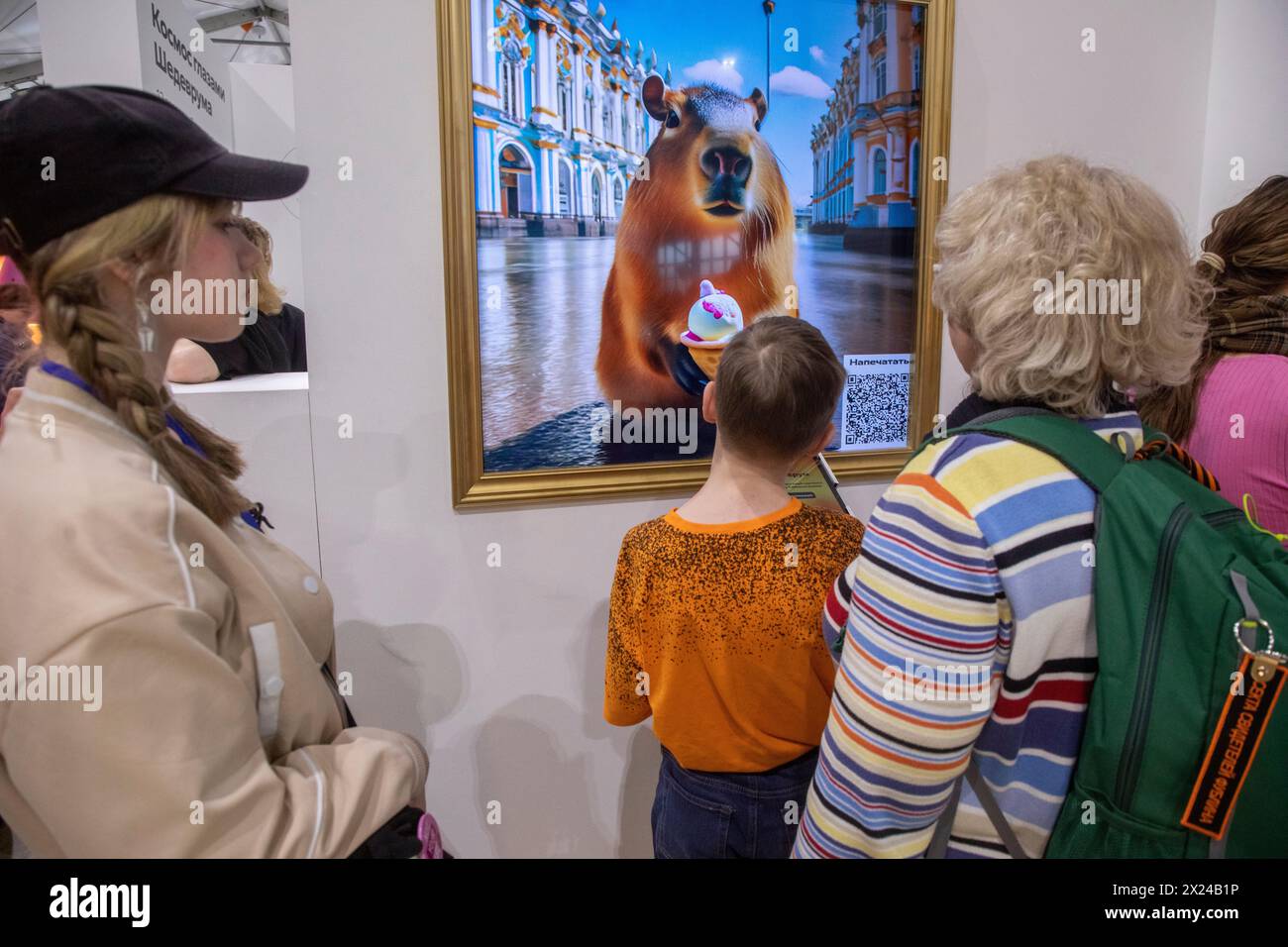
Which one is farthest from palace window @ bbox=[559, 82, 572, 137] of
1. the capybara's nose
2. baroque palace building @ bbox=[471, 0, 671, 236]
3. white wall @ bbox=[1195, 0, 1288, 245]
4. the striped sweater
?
white wall @ bbox=[1195, 0, 1288, 245]

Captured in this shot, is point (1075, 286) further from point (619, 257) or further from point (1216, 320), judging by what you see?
point (619, 257)

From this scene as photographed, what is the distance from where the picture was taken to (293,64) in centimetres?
138

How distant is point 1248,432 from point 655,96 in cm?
133

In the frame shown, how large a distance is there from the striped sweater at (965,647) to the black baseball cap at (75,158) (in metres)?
0.85

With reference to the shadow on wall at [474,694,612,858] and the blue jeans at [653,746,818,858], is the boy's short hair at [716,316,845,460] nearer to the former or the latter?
the blue jeans at [653,746,818,858]

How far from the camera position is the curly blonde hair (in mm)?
804

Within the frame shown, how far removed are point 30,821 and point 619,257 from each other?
1.34 m

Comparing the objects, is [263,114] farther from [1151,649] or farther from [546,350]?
[1151,649]

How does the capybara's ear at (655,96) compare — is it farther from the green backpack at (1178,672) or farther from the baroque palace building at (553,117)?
the green backpack at (1178,672)

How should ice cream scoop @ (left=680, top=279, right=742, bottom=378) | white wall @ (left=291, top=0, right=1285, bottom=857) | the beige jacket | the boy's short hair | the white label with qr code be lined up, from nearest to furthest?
1. the beige jacket
2. the boy's short hair
3. white wall @ (left=291, top=0, right=1285, bottom=857)
4. ice cream scoop @ (left=680, top=279, right=742, bottom=378)
5. the white label with qr code

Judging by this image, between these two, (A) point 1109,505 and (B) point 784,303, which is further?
(B) point 784,303

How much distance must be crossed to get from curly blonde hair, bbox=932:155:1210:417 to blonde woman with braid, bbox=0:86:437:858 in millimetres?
834

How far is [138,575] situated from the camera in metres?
0.65

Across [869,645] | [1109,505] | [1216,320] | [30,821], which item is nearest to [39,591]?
[30,821]
